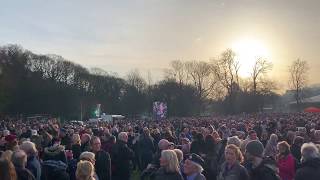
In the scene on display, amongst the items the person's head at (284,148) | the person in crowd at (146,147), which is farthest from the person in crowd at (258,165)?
the person in crowd at (146,147)

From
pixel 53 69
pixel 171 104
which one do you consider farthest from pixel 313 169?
pixel 171 104

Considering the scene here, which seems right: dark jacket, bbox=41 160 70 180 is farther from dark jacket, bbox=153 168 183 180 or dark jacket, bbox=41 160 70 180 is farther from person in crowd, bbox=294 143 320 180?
person in crowd, bbox=294 143 320 180

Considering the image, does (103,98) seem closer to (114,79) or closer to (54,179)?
(114,79)

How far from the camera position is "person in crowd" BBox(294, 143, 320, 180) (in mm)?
7066

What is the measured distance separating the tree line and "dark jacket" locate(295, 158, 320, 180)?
65075 mm

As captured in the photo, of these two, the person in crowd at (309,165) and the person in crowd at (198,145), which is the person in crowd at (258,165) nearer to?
the person in crowd at (309,165)

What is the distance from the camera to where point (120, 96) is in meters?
99.9

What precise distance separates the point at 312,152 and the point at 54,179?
434cm

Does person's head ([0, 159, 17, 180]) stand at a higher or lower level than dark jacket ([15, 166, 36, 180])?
higher

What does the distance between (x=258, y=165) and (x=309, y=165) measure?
802 mm

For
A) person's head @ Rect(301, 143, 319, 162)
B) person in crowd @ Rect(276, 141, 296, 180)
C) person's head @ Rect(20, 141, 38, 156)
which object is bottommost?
person in crowd @ Rect(276, 141, 296, 180)

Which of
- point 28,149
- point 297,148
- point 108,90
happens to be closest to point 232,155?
point 28,149

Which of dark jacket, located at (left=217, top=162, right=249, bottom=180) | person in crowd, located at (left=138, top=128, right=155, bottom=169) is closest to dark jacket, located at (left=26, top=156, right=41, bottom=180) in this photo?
dark jacket, located at (left=217, top=162, right=249, bottom=180)

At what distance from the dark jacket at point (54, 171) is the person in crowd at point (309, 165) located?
13.0 feet
